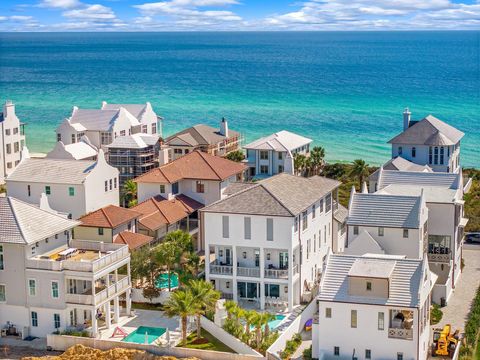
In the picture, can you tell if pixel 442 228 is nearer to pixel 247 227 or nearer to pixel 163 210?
pixel 247 227

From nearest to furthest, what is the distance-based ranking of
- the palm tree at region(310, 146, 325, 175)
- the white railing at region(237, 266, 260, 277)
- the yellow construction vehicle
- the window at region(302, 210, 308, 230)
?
the yellow construction vehicle < the white railing at region(237, 266, 260, 277) < the window at region(302, 210, 308, 230) < the palm tree at region(310, 146, 325, 175)

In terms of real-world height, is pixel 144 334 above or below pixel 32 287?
below

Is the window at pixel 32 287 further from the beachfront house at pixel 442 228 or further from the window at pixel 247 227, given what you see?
the beachfront house at pixel 442 228

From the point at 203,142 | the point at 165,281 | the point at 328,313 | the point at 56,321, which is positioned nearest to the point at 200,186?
the point at 165,281

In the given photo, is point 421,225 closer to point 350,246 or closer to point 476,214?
point 350,246

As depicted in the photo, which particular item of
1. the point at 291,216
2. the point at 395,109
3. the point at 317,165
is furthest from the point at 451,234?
the point at 395,109

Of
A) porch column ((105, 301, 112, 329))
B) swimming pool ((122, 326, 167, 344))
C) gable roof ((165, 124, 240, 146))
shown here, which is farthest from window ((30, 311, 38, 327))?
gable roof ((165, 124, 240, 146))

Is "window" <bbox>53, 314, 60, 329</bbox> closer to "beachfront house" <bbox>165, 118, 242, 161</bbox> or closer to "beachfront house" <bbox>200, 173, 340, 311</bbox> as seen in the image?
"beachfront house" <bbox>200, 173, 340, 311</bbox>
